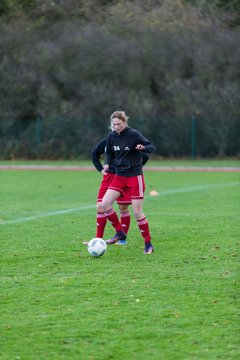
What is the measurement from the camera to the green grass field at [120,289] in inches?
244

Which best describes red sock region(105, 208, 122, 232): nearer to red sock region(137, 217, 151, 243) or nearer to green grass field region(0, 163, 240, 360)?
green grass field region(0, 163, 240, 360)

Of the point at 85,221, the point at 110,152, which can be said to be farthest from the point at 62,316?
the point at 85,221

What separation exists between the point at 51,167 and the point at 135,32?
1161cm

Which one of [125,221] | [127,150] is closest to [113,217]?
[125,221]

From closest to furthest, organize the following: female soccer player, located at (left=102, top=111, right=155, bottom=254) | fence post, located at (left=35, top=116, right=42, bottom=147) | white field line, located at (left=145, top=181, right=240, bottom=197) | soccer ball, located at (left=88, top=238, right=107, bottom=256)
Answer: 1. soccer ball, located at (left=88, top=238, right=107, bottom=256)
2. female soccer player, located at (left=102, top=111, right=155, bottom=254)
3. white field line, located at (left=145, top=181, right=240, bottom=197)
4. fence post, located at (left=35, top=116, right=42, bottom=147)

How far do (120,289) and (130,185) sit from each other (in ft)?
9.21

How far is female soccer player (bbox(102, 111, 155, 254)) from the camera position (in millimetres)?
10648

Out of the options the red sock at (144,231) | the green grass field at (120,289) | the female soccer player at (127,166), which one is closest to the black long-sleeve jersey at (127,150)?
the female soccer player at (127,166)

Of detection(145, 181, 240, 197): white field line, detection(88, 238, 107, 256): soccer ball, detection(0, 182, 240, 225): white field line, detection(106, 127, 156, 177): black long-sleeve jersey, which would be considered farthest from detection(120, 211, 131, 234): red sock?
detection(145, 181, 240, 197): white field line

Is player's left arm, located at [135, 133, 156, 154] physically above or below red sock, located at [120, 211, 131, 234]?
above

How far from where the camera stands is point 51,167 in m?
33.0

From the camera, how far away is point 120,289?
8109 mm

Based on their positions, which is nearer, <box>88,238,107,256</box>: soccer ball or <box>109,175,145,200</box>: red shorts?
<box>88,238,107,256</box>: soccer ball

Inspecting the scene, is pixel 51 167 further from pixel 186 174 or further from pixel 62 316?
pixel 62 316
